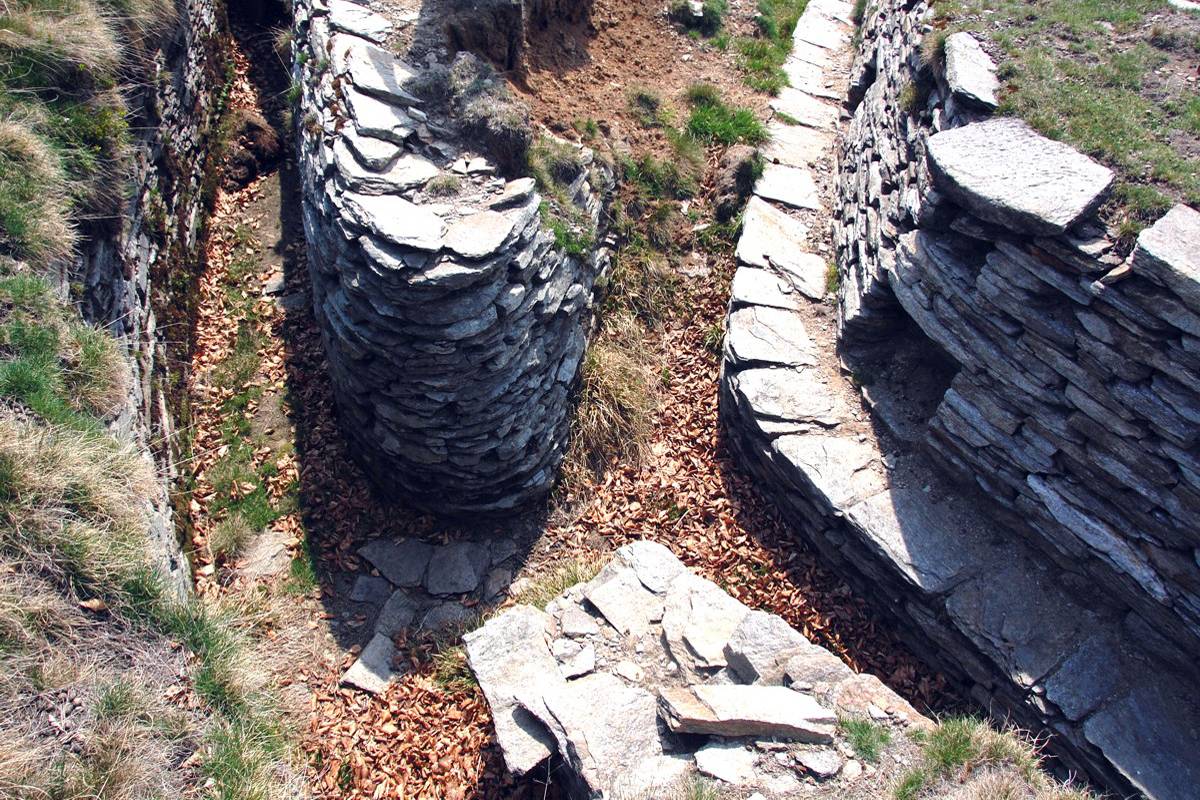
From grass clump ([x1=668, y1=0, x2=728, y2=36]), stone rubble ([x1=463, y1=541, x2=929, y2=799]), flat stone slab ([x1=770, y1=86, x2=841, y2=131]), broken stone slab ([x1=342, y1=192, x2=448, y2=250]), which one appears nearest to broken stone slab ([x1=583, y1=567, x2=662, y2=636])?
stone rubble ([x1=463, y1=541, x2=929, y2=799])

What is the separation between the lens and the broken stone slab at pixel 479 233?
5453 millimetres

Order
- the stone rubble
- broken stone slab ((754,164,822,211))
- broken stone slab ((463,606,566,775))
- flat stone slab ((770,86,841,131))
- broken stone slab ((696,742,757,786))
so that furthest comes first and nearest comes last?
flat stone slab ((770,86,841,131)) < broken stone slab ((754,164,822,211)) < broken stone slab ((463,606,566,775)) < the stone rubble < broken stone slab ((696,742,757,786))

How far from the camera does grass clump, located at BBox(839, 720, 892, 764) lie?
4609 millimetres

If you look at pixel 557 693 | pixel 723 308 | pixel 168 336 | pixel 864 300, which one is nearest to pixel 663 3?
pixel 723 308

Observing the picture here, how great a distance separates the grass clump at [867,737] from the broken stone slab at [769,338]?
3.08m

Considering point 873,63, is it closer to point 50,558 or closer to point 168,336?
point 168,336

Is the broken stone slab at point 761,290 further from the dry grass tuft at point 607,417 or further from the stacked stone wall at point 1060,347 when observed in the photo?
the dry grass tuft at point 607,417

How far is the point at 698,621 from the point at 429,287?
9.73 ft

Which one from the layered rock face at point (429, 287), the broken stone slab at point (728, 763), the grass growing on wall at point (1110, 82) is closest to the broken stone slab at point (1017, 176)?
the grass growing on wall at point (1110, 82)

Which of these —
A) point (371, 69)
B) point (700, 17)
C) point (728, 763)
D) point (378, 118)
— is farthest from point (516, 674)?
point (700, 17)

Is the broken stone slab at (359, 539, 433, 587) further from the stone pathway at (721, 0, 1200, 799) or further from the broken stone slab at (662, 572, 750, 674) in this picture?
the stone pathway at (721, 0, 1200, 799)

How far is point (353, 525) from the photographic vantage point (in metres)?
6.74

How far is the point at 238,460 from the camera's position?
6.80 m

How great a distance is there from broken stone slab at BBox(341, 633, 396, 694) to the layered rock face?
3.84 feet
